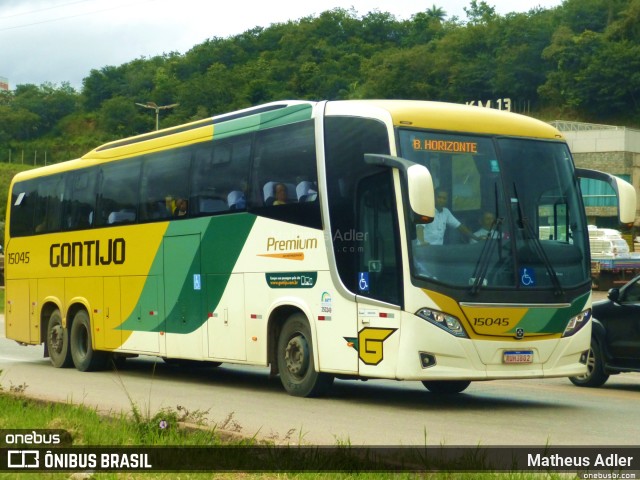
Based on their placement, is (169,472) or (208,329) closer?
(169,472)

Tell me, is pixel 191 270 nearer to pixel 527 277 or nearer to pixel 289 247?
pixel 289 247

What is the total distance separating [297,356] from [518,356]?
2796mm

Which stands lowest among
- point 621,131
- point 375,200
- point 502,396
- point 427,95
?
point 502,396

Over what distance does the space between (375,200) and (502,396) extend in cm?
361

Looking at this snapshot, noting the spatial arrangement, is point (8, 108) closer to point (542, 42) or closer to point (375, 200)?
point (542, 42)

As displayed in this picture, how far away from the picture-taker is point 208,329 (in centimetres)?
1598

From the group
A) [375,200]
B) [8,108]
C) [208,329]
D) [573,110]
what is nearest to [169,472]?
[375,200]

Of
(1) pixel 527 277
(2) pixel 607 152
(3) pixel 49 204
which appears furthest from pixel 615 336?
(2) pixel 607 152

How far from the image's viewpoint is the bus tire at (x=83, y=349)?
64.0ft

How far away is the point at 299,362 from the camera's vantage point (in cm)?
1413

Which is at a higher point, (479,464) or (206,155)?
(206,155)

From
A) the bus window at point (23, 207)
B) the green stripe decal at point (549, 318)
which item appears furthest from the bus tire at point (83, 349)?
the green stripe decal at point (549, 318)

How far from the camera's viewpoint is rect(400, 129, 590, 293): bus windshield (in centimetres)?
1270

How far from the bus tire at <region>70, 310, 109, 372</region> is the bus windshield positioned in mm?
8553
